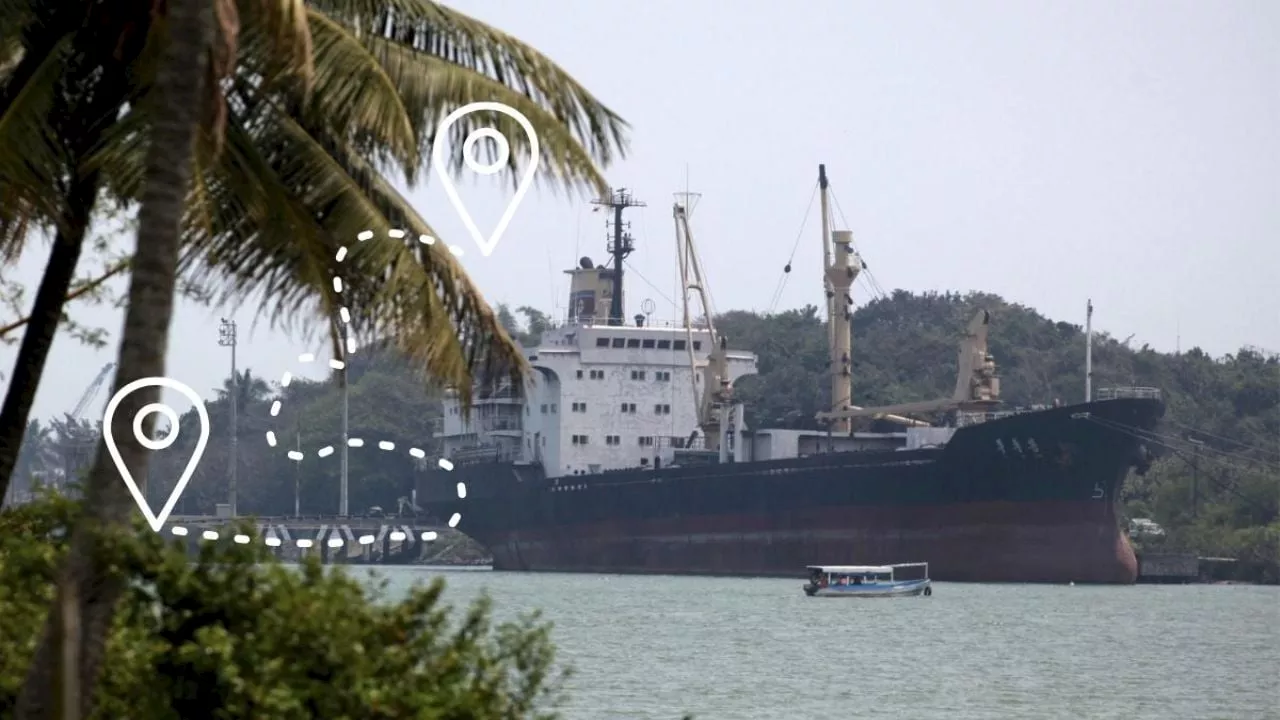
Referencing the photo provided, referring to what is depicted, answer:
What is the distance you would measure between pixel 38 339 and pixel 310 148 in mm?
1717

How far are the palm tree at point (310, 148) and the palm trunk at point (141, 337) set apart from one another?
161cm

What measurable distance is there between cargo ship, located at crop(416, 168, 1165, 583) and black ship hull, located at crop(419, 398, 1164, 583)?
0.05 metres

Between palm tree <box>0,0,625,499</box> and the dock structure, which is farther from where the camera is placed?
the dock structure

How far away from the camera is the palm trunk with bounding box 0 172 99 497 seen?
9.51 meters

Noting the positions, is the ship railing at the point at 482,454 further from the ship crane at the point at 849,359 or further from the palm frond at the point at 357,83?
the palm frond at the point at 357,83

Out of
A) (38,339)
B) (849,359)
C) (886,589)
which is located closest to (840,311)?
(849,359)

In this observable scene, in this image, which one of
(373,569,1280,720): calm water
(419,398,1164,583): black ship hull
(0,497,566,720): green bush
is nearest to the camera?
(0,497,566,720): green bush

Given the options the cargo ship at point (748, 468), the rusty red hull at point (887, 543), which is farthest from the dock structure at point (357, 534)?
the rusty red hull at point (887, 543)

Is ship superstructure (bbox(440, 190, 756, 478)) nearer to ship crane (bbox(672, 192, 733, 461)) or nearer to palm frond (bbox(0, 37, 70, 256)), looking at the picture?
ship crane (bbox(672, 192, 733, 461))

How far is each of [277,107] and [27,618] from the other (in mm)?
2602

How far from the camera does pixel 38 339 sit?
969 cm

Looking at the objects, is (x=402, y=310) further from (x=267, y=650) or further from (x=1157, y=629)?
(x=1157, y=629)

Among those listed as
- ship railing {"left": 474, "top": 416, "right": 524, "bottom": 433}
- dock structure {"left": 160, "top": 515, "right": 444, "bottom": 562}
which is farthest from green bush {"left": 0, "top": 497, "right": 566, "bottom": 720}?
ship railing {"left": 474, "top": 416, "right": 524, "bottom": 433}

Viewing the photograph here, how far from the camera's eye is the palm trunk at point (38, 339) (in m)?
9.51
